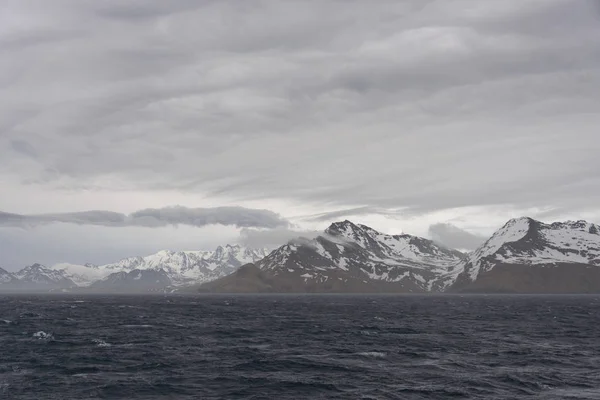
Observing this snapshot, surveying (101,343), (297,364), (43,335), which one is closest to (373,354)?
(297,364)

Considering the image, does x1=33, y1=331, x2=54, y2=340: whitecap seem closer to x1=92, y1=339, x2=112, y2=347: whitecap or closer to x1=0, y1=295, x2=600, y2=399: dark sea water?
x1=0, y1=295, x2=600, y2=399: dark sea water

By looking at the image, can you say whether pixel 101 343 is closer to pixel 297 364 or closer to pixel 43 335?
pixel 43 335

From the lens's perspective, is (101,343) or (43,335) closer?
(101,343)

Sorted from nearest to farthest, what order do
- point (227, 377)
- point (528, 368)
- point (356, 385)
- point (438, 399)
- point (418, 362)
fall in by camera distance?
point (438, 399) < point (356, 385) < point (227, 377) < point (528, 368) < point (418, 362)

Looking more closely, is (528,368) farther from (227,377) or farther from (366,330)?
(366,330)

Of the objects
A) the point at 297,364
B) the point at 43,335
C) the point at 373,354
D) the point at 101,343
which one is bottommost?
the point at 43,335

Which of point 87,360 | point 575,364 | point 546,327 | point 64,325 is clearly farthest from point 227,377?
point 546,327

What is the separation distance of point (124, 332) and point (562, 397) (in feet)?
282

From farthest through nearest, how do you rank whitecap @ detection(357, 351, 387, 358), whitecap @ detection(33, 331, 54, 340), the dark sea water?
1. whitecap @ detection(33, 331, 54, 340)
2. whitecap @ detection(357, 351, 387, 358)
3. the dark sea water

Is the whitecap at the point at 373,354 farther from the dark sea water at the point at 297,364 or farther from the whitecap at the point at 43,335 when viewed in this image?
the whitecap at the point at 43,335

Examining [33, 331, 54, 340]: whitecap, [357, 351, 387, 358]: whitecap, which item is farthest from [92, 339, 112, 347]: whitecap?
[357, 351, 387, 358]: whitecap

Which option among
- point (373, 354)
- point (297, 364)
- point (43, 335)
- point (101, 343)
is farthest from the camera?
point (43, 335)

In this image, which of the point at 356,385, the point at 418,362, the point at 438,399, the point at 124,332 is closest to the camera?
the point at 438,399

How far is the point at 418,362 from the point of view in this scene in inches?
3073
